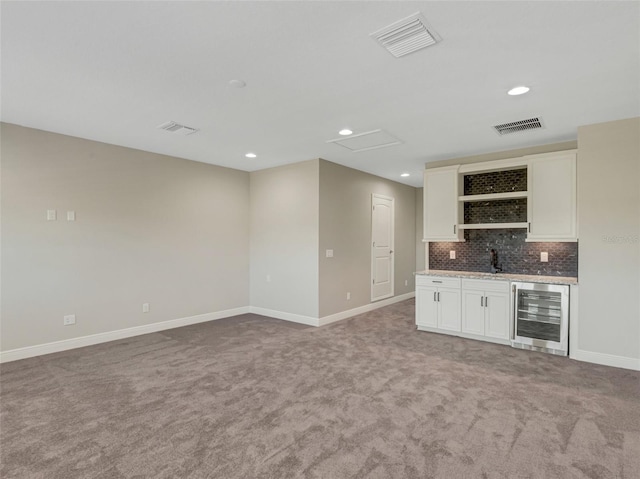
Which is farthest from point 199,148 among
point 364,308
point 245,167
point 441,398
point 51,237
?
point 441,398

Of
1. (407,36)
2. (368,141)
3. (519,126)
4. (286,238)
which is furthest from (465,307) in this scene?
(407,36)

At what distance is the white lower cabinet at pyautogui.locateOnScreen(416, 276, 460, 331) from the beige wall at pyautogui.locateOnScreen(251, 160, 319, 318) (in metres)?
1.63

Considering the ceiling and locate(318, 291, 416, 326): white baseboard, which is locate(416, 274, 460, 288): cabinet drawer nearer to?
locate(318, 291, 416, 326): white baseboard

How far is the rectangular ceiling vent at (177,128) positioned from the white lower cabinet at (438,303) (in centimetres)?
376

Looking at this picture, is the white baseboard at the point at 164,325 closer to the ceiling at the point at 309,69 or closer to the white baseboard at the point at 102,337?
the white baseboard at the point at 102,337

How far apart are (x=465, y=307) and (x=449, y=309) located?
0.22 m

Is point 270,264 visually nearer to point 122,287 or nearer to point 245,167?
point 245,167

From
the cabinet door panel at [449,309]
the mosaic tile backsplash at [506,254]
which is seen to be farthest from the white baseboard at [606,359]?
the cabinet door panel at [449,309]

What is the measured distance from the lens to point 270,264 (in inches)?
243

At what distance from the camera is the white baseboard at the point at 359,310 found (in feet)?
18.3

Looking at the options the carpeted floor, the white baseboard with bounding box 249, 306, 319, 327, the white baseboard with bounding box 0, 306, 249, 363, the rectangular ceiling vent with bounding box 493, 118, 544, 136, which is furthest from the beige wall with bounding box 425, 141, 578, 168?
the white baseboard with bounding box 0, 306, 249, 363

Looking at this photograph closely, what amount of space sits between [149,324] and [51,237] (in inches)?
68.9

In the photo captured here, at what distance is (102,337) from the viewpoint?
4590 millimetres

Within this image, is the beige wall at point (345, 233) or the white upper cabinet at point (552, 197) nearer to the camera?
the white upper cabinet at point (552, 197)
